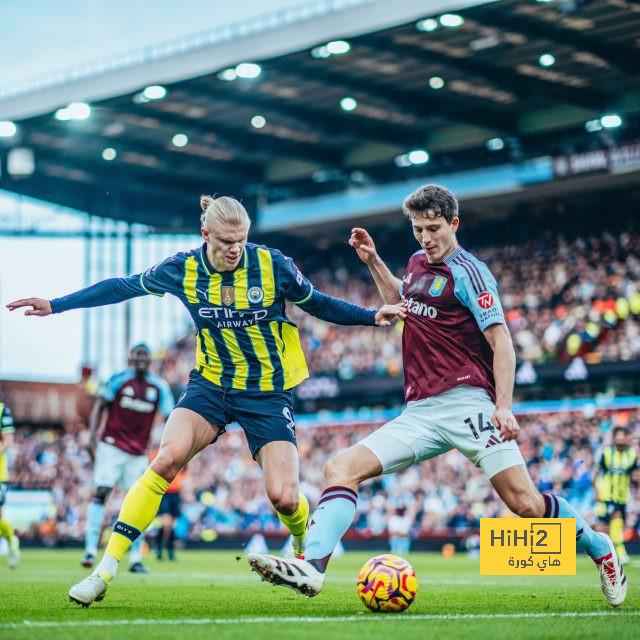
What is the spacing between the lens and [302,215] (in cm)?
3525

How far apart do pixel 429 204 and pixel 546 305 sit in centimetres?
2220

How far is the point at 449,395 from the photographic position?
654cm

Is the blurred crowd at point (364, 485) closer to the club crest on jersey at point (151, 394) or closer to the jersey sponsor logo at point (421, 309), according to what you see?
the club crest on jersey at point (151, 394)

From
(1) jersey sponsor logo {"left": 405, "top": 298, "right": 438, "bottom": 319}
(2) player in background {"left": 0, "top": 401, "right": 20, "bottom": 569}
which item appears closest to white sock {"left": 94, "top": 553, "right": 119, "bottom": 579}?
(1) jersey sponsor logo {"left": 405, "top": 298, "right": 438, "bottom": 319}

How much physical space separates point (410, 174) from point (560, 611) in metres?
27.4

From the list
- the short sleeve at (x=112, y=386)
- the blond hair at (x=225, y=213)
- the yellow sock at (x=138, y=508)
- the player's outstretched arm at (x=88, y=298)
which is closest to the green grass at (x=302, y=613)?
the yellow sock at (x=138, y=508)

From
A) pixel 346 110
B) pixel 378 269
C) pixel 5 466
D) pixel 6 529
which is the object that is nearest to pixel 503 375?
pixel 378 269

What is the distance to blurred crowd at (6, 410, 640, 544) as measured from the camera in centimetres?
2373

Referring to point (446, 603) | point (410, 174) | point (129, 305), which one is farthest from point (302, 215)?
point (446, 603)

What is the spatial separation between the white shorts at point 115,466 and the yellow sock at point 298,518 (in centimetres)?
581

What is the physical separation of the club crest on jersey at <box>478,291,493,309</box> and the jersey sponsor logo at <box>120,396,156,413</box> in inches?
290

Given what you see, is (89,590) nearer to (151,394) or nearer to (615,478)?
(151,394)

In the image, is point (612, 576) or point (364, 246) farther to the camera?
point (364, 246)

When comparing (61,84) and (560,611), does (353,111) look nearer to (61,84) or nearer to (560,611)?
(61,84)
